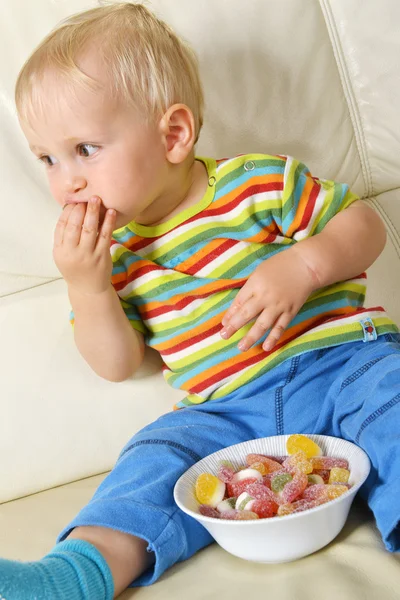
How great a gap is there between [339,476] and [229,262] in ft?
1.21

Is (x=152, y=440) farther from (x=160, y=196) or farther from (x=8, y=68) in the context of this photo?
(x=8, y=68)

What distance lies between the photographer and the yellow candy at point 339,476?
93cm

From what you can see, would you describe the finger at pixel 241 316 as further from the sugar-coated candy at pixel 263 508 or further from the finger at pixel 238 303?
the sugar-coated candy at pixel 263 508

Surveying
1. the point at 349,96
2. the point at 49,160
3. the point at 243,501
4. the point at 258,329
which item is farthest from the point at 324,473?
the point at 349,96

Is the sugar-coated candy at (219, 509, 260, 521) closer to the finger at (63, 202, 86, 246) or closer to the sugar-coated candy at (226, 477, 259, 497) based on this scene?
the sugar-coated candy at (226, 477, 259, 497)

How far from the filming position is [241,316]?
1081mm

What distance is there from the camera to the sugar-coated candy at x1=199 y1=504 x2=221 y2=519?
3.02 feet

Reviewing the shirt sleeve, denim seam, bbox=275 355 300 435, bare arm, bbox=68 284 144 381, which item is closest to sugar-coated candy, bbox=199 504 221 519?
denim seam, bbox=275 355 300 435

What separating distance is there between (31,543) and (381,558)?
1.55 feet

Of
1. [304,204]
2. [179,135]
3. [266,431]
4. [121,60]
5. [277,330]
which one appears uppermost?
→ [121,60]

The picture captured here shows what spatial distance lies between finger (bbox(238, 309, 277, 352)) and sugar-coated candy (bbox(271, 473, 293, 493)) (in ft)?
0.71

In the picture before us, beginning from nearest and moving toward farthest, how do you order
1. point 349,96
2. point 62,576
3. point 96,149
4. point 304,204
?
point 62,576, point 96,149, point 304,204, point 349,96

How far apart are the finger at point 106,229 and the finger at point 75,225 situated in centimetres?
3

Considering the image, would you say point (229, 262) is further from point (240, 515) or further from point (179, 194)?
point (240, 515)
